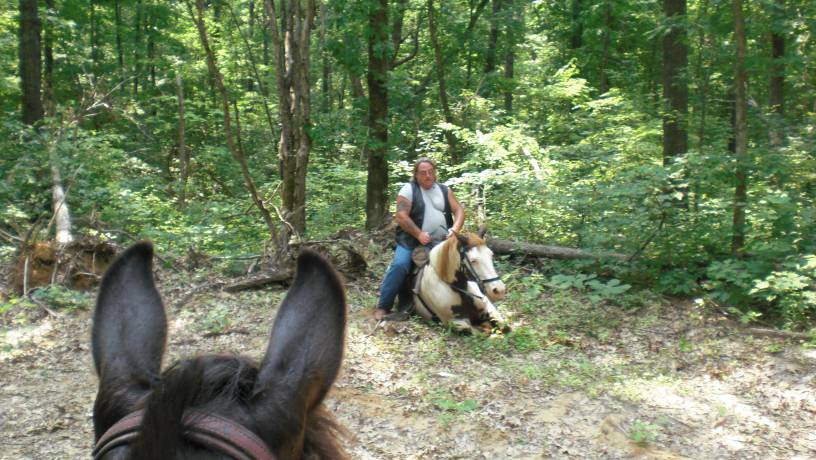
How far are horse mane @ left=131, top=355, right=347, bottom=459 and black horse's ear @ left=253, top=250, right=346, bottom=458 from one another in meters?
0.02

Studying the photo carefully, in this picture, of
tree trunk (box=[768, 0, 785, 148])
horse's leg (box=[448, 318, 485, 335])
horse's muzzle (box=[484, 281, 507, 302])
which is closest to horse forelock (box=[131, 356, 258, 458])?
horse's muzzle (box=[484, 281, 507, 302])

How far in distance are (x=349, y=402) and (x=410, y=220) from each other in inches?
90.2

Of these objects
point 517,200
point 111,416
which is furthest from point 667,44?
point 111,416

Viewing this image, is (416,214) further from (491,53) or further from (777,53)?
(491,53)

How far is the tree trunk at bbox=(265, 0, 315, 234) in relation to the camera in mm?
8102

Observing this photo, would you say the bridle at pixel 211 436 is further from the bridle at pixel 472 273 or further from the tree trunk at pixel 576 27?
the tree trunk at pixel 576 27

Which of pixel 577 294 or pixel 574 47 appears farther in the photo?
pixel 574 47

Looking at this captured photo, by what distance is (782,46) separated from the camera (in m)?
7.70

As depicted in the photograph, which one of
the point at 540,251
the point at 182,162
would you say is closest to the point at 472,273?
the point at 540,251

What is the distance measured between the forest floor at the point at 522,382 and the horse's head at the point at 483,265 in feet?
1.78

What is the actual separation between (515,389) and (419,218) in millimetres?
2305

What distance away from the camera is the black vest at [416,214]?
6.83 m

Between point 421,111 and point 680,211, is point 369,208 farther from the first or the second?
point 680,211

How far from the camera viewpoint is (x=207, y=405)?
1229 mm
